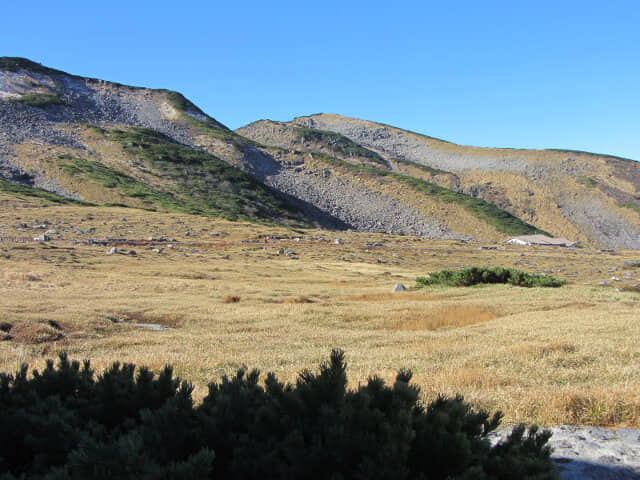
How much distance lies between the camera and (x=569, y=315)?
1584cm

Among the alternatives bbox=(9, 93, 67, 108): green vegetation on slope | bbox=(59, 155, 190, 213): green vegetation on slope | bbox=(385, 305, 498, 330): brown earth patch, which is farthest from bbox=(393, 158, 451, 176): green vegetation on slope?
bbox=(385, 305, 498, 330): brown earth patch

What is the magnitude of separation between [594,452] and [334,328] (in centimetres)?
1086

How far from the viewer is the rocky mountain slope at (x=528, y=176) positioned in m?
105

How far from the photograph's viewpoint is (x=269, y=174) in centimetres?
10969

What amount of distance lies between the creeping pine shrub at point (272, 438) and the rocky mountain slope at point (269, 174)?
226 feet

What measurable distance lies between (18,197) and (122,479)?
6855 centimetres

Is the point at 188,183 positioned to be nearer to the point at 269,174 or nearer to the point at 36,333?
the point at 269,174

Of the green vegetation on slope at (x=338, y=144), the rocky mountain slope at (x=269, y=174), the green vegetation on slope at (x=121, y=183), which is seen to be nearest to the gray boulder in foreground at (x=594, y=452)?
the green vegetation on slope at (x=121, y=183)

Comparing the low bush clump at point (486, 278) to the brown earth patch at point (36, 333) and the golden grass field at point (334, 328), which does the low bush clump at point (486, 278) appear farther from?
the brown earth patch at point (36, 333)

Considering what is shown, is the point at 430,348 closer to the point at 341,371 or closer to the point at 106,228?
the point at 341,371

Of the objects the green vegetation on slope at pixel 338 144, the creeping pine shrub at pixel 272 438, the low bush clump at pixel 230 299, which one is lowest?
the low bush clump at pixel 230 299

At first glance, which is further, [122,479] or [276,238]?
[276,238]

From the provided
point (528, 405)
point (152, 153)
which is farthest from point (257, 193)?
point (528, 405)

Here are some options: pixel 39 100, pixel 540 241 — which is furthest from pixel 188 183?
pixel 540 241
